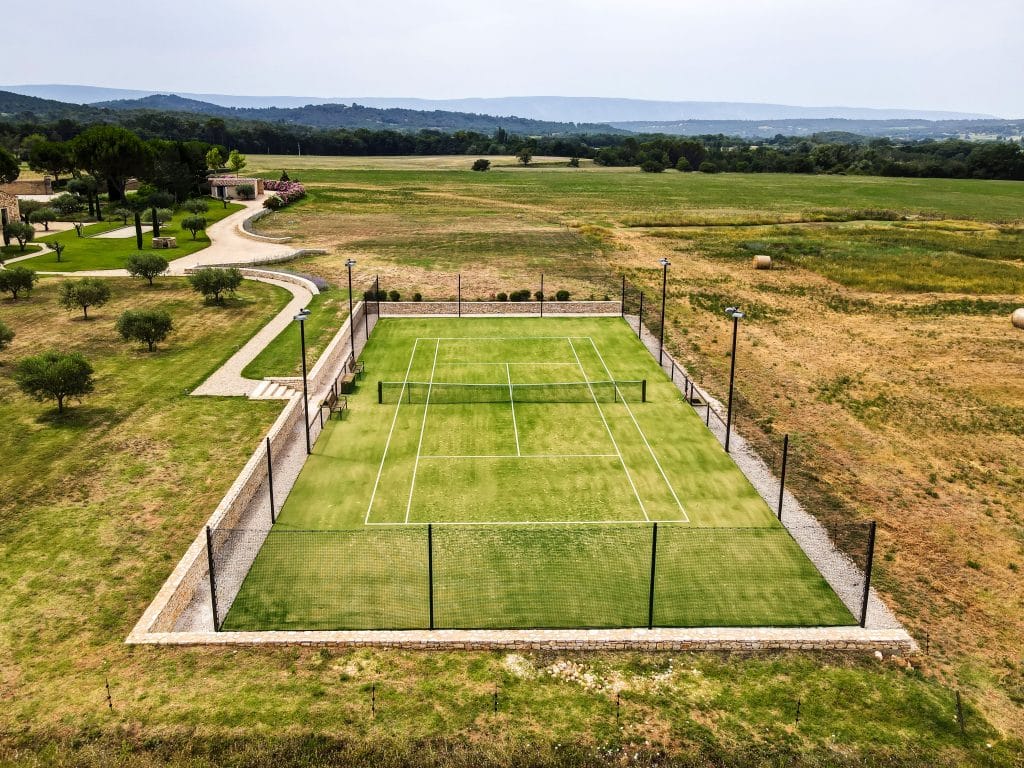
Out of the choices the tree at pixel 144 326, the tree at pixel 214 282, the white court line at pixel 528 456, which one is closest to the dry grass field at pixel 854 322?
the white court line at pixel 528 456

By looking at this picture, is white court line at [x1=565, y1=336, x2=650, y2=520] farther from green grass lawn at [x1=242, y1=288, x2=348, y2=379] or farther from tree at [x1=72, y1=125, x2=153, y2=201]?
tree at [x1=72, y1=125, x2=153, y2=201]

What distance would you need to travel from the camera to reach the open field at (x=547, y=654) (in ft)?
40.2

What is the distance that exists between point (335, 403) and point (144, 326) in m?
11.7

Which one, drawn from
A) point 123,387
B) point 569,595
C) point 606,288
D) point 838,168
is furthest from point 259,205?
point 838,168

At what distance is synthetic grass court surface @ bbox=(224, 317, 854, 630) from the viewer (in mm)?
16109

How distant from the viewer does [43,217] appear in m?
69.7

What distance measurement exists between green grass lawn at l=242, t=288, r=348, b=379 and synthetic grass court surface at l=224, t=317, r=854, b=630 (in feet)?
13.2

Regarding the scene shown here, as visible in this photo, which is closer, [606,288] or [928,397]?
[928,397]

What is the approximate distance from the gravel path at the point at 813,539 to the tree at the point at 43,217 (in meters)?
67.7

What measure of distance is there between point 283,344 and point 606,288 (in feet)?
72.9

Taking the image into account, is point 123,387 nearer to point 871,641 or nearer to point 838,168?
point 871,641

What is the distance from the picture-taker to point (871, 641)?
14.8 meters

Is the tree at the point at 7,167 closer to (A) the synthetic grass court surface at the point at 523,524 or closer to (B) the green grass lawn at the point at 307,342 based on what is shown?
(B) the green grass lawn at the point at 307,342

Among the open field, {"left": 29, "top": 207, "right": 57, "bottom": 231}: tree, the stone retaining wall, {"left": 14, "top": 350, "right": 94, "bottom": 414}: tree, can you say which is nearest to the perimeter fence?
the open field
